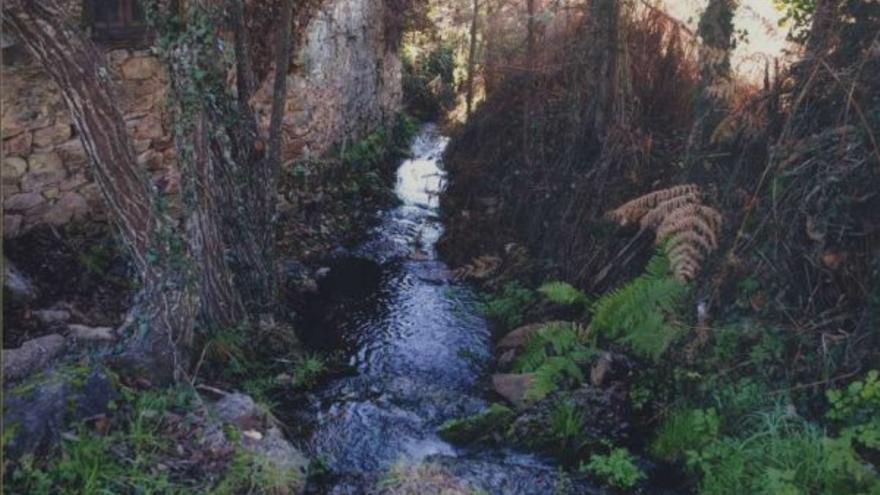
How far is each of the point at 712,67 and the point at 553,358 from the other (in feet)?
7.90

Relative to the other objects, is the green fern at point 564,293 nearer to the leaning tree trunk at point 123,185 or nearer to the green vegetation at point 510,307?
the green vegetation at point 510,307

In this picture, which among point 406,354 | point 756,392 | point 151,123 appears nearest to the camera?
point 756,392

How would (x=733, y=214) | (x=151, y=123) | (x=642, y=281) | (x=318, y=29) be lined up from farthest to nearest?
(x=318, y=29) < (x=151, y=123) < (x=642, y=281) < (x=733, y=214)

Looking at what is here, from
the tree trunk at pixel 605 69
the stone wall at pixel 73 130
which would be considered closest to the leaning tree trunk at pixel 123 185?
the stone wall at pixel 73 130

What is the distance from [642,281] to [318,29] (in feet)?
18.6

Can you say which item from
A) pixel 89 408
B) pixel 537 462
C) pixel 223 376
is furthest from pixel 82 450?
pixel 537 462

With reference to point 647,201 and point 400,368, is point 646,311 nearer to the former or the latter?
point 647,201

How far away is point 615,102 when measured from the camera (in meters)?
6.64

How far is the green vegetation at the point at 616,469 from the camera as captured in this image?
13.1 ft

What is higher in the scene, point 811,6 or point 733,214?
point 811,6

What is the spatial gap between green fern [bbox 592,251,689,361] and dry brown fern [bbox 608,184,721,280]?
153 millimetres

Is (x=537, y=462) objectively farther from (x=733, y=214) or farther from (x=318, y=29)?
(x=318, y=29)

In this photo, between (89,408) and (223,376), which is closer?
(89,408)

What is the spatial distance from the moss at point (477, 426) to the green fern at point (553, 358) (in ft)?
0.70
